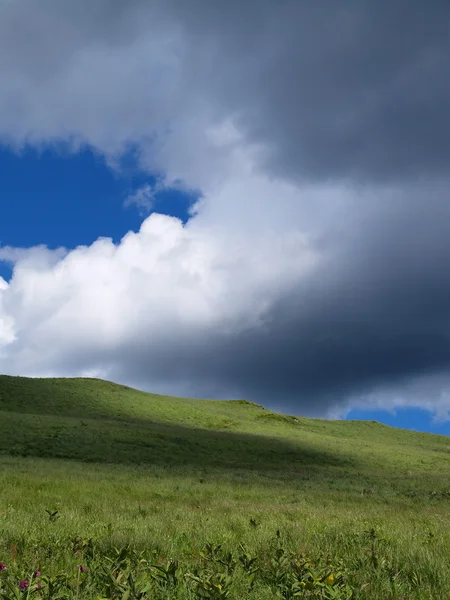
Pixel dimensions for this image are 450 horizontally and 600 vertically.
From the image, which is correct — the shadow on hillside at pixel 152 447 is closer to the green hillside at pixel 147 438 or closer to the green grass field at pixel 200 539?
the green hillside at pixel 147 438

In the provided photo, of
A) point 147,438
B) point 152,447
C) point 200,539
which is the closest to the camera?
point 200,539

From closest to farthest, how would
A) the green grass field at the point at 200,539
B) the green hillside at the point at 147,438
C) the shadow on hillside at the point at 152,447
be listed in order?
the green grass field at the point at 200,539 < the shadow on hillside at the point at 152,447 < the green hillside at the point at 147,438

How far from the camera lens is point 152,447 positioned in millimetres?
42812

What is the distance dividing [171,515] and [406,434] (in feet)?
366

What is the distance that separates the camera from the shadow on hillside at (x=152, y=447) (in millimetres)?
37156

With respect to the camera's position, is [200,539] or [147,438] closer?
[200,539]

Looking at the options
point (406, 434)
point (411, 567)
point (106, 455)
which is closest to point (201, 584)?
point (411, 567)

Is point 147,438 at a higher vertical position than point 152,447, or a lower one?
higher

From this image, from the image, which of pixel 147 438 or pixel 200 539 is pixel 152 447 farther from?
pixel 200 539

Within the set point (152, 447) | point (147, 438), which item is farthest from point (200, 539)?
point (147, 438)

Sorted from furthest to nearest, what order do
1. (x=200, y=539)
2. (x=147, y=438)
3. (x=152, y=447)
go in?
(x=147, y=438) → (x=152, y=447) → (x=200, y=539)

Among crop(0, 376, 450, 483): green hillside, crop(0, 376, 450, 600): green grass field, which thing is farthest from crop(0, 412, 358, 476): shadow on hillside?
crop(0, 376, 450, 600): green grass field

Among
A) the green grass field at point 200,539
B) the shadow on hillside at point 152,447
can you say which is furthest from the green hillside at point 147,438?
the green grass field at point 200,539

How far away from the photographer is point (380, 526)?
11.3 meters
